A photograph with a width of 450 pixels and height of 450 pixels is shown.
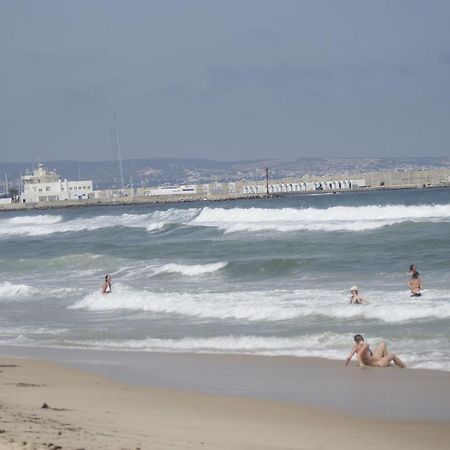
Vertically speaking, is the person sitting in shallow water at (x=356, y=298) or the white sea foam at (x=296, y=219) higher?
the person sitting in shallow water at (x=356, y=298)

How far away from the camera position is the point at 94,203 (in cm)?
13488

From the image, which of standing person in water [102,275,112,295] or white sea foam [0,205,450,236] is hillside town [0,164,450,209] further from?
standing person in water [102,275,112,295]

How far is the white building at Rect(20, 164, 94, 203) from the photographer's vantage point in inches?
5546

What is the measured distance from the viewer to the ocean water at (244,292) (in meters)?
16.1

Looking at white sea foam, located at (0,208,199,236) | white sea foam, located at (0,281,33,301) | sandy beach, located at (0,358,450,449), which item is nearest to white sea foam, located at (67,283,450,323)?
white sea foam, located at (0,281,33,301)

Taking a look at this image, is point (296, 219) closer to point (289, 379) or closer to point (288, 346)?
point (288, 346)

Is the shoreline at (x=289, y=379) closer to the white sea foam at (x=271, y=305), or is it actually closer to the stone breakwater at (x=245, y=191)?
the white sea foam at (x=271, y=305)

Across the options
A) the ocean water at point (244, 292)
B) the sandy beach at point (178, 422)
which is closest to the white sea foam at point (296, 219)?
the ocean water at point (244, 292)

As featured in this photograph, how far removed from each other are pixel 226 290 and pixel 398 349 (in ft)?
32.0

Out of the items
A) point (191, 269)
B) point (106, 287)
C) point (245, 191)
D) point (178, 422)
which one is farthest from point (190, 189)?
point (178, 422)

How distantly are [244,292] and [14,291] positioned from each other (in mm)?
7254

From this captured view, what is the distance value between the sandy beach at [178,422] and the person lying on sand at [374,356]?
0.50 meters

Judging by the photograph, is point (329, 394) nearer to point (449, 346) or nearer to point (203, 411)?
point (203, 411)

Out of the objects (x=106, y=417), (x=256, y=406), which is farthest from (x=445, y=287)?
(x=106, y=417)
